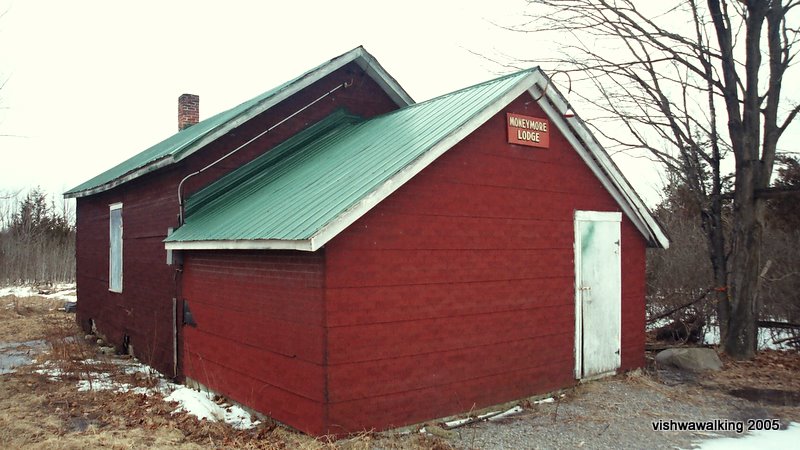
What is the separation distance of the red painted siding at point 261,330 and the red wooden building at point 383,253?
0.10ft

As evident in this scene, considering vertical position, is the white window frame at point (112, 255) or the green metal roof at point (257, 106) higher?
the green metal roof at point (257, 106)

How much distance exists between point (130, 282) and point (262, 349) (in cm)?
586

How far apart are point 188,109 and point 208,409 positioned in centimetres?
1189

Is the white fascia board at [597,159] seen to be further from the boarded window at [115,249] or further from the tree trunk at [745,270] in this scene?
the boarded window at [115,249]

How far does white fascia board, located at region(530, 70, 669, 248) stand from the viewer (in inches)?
352

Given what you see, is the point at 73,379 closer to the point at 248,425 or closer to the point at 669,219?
the point at 248,425

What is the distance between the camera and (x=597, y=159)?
9.73m

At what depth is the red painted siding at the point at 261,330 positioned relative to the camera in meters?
6.70

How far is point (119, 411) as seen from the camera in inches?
322

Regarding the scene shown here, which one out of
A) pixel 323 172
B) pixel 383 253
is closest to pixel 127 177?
pixel 323 172

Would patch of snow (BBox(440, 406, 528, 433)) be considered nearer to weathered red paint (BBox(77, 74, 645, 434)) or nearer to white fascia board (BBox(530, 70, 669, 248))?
weathered red paint (BBox(77, 74, 645, 434))

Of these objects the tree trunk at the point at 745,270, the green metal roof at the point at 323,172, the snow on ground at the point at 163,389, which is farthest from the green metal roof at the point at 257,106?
the tree trunk at the point at 745,270

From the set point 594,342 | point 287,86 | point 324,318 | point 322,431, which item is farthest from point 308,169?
point 594,342

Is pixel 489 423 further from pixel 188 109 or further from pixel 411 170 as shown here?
pixel 188 109
